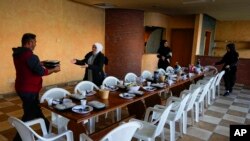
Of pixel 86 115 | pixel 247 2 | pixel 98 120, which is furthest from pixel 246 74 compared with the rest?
pixel 86 115

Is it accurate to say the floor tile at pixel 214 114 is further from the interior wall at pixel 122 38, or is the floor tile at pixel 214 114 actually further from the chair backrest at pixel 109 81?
the interior wall at pixel 122 38

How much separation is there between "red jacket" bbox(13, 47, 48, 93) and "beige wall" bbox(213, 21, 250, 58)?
9.11 metres

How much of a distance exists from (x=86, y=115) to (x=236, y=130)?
4.70 feet

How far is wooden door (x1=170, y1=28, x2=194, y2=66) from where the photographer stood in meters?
8.70

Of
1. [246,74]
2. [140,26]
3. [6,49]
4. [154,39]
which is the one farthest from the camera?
[154,39]

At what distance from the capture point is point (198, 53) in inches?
302

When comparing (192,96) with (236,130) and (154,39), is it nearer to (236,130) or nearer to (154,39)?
(236,130)

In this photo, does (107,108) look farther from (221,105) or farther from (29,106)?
(221,105)

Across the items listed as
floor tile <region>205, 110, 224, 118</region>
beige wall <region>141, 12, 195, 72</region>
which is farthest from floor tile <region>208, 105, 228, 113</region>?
beige wall <region>141, 12, 195, 72</region>

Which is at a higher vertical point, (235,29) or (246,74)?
(235,29)

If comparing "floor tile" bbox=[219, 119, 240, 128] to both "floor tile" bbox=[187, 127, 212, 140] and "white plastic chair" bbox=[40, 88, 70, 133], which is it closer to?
"floor tile" bbox=[187, 127, 212, 140]

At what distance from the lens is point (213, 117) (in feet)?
12.8

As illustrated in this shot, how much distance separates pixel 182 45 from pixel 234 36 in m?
2.52

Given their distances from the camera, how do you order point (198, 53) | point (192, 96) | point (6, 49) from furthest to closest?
point (198, 53)
point (6, 49)
point (192, 96)
